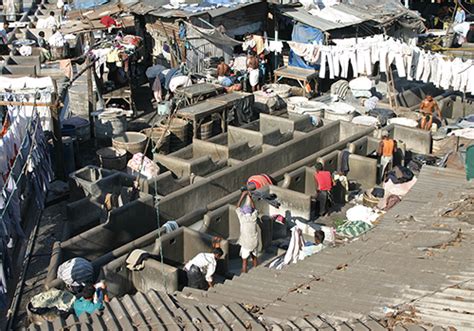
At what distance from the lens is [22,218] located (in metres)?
14.4

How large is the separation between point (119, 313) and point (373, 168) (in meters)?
11.4

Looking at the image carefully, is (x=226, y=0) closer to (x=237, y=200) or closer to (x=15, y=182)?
(x=237, y=200)

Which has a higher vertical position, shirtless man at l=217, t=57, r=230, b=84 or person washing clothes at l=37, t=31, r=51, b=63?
person washing clothes at l=37, t=31, r=51, b=63

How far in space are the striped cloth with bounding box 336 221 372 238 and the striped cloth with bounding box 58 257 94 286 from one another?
562cm

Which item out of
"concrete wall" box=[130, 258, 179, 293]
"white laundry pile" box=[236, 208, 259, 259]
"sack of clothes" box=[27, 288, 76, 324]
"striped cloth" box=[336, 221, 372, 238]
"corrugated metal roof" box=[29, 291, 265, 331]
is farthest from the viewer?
"striped cloth" box=[336, 221, 372, 238]

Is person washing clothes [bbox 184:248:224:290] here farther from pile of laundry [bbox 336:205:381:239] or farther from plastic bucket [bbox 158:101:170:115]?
plastic bucket [bbox 158:101:170:115]

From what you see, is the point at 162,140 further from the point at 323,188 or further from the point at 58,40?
the point at 58,40

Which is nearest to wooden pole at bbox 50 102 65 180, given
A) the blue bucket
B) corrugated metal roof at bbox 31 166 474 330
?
the blue bucket

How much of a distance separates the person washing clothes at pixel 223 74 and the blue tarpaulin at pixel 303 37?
2.68 m

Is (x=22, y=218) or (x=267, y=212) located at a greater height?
(x=22, y=218)

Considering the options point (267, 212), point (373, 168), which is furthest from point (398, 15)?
point (267, 212)

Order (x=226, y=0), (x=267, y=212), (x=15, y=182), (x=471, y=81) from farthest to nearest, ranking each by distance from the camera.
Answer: (x=226, y=0), (x=471, y=81), (x=267, y=212), (x=15, y=182)

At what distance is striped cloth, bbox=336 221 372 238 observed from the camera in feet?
50.6

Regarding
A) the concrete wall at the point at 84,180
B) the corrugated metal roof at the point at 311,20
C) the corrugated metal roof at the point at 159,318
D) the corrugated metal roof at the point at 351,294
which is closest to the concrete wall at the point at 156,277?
the corrugated metal roof at the point at 351,294
